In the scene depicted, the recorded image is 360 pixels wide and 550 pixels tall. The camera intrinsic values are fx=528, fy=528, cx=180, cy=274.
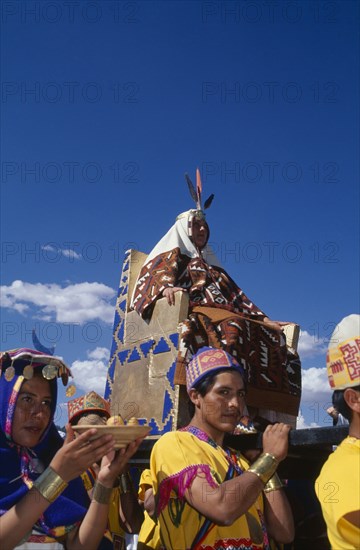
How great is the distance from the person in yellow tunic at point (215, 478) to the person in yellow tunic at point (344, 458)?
0.32m

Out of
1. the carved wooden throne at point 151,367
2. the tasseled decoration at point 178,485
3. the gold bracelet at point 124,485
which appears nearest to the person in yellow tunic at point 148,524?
the tasseled decoration at point 178,485

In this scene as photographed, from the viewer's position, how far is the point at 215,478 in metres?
2.30

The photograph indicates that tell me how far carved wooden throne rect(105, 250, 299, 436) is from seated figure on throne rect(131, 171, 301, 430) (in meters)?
0.12

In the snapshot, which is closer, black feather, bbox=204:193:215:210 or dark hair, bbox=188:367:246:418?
dark hair, bbox=188:367:246:418

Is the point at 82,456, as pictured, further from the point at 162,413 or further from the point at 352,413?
the point at 162,413

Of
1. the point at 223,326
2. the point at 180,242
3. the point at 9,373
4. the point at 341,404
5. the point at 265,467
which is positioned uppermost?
the point at 180,242

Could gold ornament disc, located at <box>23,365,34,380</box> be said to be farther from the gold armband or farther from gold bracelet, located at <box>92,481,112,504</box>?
the gold armband

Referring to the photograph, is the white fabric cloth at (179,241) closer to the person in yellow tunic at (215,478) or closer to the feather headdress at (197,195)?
the feather headdress at (197,195)

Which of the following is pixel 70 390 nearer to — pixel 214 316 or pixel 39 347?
pixel 39 347

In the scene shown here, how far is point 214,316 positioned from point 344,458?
325 cm

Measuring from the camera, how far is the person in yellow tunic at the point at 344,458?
190cm

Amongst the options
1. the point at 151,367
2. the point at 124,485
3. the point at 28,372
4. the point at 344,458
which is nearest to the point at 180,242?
the point at 151,367

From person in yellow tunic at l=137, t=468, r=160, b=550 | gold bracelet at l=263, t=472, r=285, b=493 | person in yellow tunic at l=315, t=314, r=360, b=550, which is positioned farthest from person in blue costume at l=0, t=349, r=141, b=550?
person in yellow tunic at l=315, t=314, r=360, b=550

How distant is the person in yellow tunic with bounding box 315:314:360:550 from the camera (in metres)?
1.90
